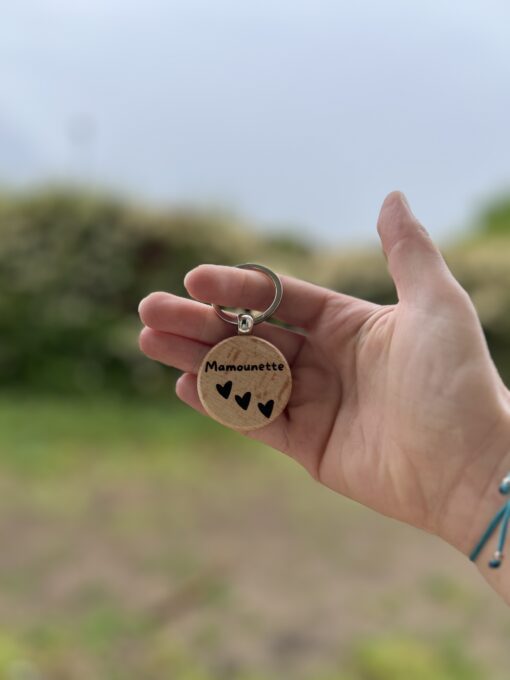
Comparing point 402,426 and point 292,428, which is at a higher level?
point 402,426

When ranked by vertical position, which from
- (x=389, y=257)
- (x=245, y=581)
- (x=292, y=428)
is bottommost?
(x=245, y=581)

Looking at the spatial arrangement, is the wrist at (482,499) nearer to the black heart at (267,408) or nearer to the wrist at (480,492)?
the wrist at (480,492)

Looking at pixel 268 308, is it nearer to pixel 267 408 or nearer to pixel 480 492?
pixel 267 408

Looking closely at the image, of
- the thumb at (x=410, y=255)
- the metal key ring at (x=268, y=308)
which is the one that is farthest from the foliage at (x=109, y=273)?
the thumb at (x=410, y=255)

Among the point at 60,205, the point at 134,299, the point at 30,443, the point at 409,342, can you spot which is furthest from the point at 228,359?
the point at 60,205

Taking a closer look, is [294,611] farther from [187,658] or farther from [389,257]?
[389,257]

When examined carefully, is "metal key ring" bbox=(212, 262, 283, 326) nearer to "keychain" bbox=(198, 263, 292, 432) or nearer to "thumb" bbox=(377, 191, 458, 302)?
"keychain" bbox=(198, 263, 292, 432)
